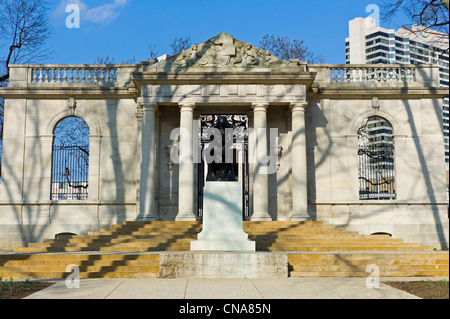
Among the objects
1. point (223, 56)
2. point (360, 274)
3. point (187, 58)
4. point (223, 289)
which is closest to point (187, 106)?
point (187, 58)

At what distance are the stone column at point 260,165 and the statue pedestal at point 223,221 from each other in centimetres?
794

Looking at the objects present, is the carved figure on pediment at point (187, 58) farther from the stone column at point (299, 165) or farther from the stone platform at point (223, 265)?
the stone platform at point (223, 265)

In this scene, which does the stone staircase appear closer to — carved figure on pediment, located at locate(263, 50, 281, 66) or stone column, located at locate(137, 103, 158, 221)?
stone column, located at locate(137, 103, 158, 221)

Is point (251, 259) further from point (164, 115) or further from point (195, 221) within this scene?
point (164, 115)

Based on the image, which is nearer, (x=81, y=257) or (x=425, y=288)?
(x=425, y=288)

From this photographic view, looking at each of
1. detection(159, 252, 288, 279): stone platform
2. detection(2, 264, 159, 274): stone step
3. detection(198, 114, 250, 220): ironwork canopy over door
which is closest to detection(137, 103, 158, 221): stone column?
detection(198, 114, 250, 220): ironwork canopy over door

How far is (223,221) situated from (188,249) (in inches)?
159

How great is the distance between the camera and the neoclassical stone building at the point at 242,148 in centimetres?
2367

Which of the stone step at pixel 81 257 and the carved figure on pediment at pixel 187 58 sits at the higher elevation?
the carved figure on pediment at pixel 187 58

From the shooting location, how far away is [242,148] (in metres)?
23.7

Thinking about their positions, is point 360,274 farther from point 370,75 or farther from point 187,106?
point 370,75

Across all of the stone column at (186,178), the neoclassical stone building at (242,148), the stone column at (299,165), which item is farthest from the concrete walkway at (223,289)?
the neoclassical stone building at (242,148)

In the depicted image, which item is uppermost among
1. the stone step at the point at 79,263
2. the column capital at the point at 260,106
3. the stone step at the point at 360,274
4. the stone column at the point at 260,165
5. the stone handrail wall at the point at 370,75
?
the stone handrail wall at the point at 370,75
